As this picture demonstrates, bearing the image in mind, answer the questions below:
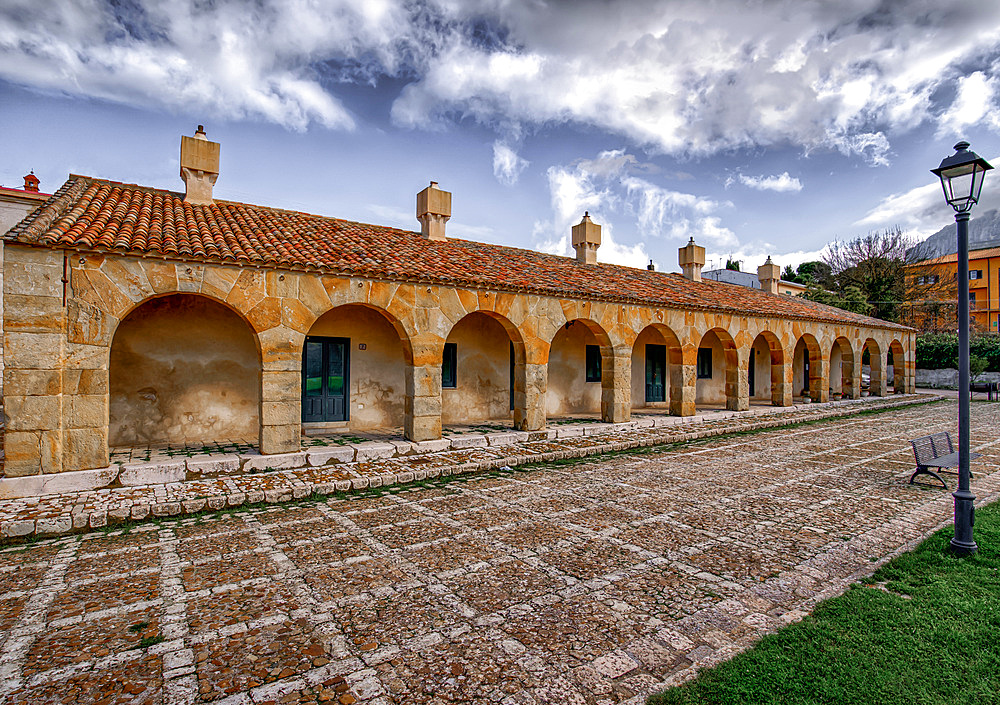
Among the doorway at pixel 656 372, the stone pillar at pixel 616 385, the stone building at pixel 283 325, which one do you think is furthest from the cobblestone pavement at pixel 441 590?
the doorway at pixel 656 372

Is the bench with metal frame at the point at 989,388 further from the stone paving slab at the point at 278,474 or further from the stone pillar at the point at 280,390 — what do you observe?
the stone pillar at the point at 280,390

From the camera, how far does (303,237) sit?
32.2 ft

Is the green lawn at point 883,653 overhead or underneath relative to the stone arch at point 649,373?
underneath

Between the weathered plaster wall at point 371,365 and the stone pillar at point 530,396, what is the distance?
2582 mm

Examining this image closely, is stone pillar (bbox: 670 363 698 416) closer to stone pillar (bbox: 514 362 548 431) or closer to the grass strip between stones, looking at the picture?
the grass strip between stones

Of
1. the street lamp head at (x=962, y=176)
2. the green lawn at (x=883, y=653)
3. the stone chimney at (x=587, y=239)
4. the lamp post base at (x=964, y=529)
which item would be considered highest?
the stone chimney at (x=587, y=239)

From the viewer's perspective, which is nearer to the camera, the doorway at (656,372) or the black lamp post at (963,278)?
the black lamp post at (963,278)

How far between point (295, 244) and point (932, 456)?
11196 millimetres

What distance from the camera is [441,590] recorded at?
4230mm

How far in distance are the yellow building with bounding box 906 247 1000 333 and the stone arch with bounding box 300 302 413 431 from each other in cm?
3442

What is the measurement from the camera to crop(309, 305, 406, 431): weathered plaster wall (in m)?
10.7

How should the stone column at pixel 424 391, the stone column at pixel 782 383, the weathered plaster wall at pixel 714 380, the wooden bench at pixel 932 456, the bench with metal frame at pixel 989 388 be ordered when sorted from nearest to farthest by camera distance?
the wooden bench at pixel 932 456 < the stone column at pixel 424 391 < the stone column at pixel 782 383 < the weathered plaster wall at pixel 714 380 < the bench with metal frame at pixel 989 388

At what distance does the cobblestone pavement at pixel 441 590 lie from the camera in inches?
121

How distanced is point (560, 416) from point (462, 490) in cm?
661
